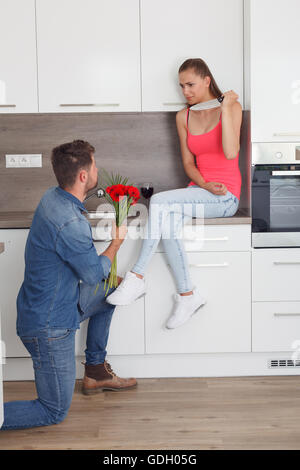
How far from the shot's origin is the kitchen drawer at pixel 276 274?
3.15m

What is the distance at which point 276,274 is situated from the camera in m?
3.16

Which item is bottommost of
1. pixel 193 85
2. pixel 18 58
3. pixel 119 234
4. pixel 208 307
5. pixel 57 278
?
pixel 208 307

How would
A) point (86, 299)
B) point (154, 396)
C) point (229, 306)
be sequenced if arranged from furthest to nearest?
point (229, 306) < point (154, 396) < point (86, 299)

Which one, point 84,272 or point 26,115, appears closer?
point 84,272

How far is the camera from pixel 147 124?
12.2 feet

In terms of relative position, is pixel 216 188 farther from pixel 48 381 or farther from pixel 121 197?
pixel 48 381

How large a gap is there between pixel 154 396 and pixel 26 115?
1.91m

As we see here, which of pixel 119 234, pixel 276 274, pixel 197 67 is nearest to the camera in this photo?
pixel 119 234

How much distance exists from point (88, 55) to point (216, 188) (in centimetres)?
110

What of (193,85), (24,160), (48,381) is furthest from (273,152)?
(48,381)
